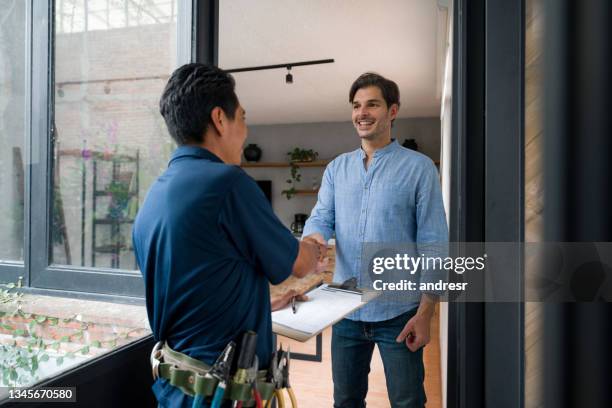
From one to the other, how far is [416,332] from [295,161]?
614cm

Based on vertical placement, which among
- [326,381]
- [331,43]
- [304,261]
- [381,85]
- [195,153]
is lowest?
[326,381]

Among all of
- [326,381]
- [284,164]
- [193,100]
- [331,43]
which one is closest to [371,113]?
[193,100]

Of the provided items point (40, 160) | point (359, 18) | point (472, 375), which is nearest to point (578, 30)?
point (472, 375)

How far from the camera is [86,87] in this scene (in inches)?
55.7

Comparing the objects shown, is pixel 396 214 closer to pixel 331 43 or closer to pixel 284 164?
pixel 331 43

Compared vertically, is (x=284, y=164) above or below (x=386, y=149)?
above

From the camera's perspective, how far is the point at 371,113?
1597 mm

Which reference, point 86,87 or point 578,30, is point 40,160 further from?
point 578,30

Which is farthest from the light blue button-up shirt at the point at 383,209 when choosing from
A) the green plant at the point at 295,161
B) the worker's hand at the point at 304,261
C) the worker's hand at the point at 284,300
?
the green plant at the point at 295,161

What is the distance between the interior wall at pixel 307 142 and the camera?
22.9 ft

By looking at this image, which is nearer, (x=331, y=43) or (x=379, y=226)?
(x=379, y=226)

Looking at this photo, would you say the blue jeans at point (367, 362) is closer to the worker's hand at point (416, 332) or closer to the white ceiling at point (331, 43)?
the worker's hand at point (416, 332)

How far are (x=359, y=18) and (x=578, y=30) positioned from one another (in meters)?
3.23

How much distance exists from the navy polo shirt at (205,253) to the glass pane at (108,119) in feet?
1.92
